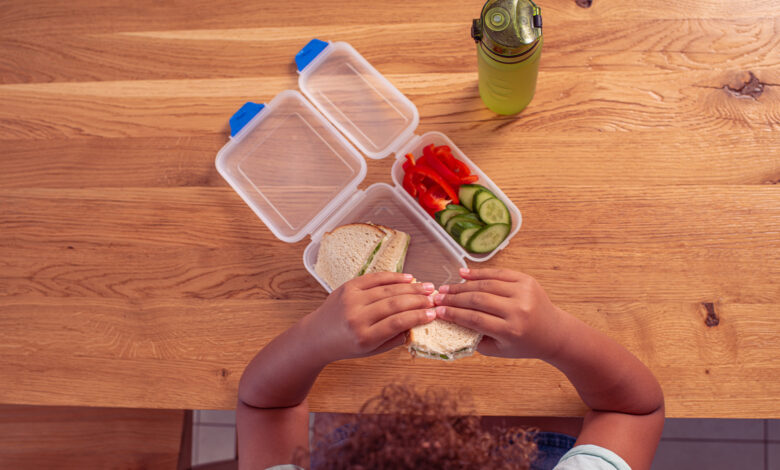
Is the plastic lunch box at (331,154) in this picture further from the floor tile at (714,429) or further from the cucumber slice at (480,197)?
the floor tile at (714,429)

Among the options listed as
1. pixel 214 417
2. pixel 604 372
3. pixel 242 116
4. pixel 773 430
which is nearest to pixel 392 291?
pixel 604 372

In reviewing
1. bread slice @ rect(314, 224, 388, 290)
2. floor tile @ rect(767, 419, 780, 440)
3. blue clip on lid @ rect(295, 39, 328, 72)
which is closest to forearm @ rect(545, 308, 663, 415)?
bread slice @ rect(314, 224, 388, 290)

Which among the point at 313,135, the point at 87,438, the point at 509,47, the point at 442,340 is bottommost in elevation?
the point at 87,438

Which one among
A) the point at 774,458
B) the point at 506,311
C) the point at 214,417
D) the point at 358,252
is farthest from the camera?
the point at 214,417

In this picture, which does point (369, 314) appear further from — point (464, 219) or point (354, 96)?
point (354, 96)

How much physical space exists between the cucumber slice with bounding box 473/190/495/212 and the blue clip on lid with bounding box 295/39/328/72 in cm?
42

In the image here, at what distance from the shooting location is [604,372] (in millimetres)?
794

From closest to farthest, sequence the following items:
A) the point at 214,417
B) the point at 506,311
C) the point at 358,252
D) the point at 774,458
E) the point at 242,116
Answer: the point at 506,311 < the point at 358,252 < the point at 242,116 < the point at 774,458 < the point at 214,417

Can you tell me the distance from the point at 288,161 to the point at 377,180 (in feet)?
0.61

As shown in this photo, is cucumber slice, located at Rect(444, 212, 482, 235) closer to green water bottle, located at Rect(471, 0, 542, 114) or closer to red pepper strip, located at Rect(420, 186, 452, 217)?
red pepper strip, located at Rect(420, 186, 452, 217)

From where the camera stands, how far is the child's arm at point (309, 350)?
0.73m

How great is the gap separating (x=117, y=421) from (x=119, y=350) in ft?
0.59

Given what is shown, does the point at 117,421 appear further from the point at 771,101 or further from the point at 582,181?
the point at 771,101

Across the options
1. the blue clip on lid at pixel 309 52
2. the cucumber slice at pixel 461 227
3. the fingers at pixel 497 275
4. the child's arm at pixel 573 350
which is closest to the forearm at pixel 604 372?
the child's arm at pixel 573 350
